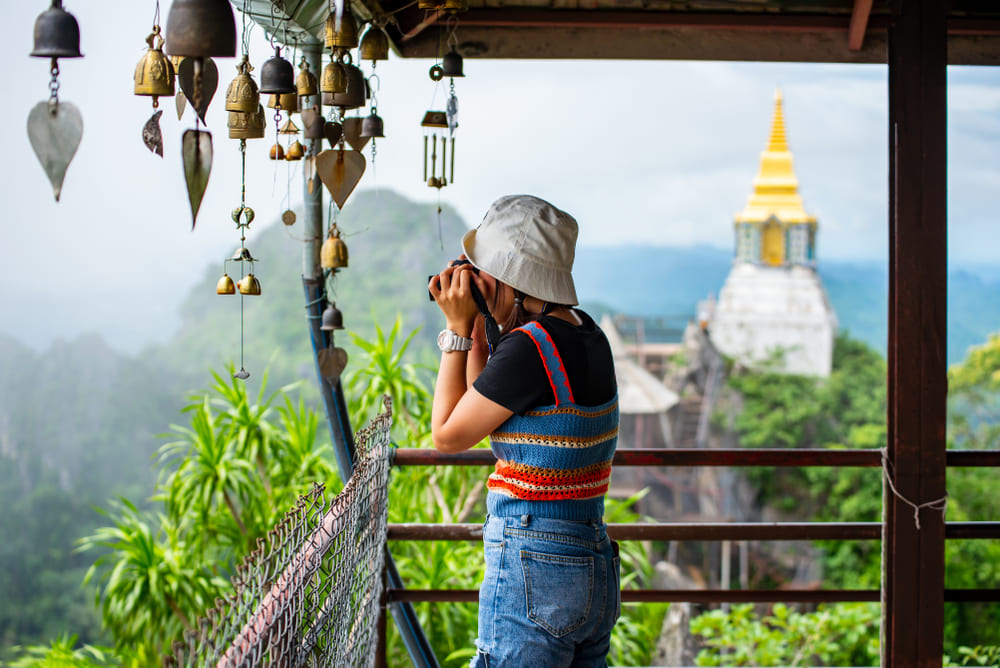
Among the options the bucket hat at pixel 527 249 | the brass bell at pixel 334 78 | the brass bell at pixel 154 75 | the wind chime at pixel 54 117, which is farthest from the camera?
the brass bell at pixel 334 78

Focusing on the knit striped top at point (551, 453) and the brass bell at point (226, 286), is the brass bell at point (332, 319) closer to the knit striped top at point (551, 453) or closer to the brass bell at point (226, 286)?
the brass bell at point (226, 286)

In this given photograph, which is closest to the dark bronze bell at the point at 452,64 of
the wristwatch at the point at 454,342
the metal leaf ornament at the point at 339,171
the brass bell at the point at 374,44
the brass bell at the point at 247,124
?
the brass bell at the point at 374,44

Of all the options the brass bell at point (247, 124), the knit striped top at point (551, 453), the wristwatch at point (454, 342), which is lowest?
the knit striped top at point (551, 453)

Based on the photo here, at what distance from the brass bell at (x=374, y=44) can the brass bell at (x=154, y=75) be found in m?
0.83

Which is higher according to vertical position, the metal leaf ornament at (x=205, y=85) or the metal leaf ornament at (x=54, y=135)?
the metal leaf ornament at (x=205, y=85)

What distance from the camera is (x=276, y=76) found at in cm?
154

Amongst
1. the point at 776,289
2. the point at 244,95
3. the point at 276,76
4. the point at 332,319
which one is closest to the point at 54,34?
the point at 244,95

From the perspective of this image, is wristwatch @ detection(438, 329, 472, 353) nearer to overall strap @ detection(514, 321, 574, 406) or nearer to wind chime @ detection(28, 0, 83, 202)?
overall strap @ detection(514, 321, 574, 406)

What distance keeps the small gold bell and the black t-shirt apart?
558 millimetres

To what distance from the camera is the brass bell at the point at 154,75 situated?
1157 millimetres

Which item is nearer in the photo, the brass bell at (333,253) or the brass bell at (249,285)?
the brass bell at (249,285)

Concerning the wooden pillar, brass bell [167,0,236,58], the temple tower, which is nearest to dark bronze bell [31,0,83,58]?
brass bell [167,0,236,58]

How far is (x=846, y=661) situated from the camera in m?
6.22

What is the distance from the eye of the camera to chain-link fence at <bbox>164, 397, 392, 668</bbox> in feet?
3.14
